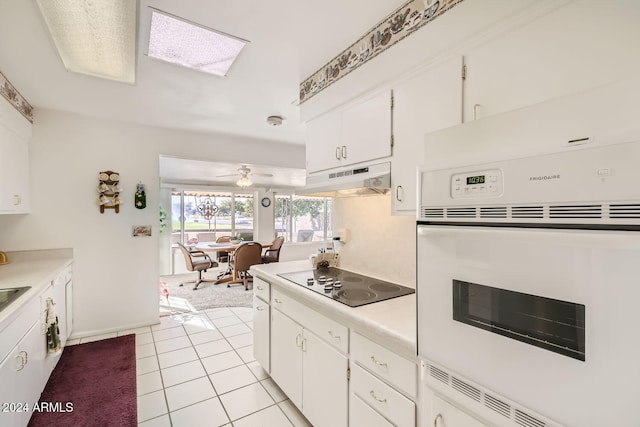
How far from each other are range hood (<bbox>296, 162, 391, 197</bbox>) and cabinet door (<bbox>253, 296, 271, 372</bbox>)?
3.32ft

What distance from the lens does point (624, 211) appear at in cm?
56

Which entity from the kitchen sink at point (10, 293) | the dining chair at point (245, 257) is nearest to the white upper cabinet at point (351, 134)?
the kitchen sink at point (10, 293)

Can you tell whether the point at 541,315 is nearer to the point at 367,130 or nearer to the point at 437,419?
the point at 437,419

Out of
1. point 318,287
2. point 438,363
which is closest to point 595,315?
point 438,363

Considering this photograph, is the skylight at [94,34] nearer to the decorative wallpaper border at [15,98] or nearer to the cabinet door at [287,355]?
the decorative wallpaper border at [15,98]

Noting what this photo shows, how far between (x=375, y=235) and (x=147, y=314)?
9.85 ft

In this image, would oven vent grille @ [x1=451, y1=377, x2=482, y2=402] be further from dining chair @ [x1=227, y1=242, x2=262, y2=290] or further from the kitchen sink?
dining chair @ [x1=227, y1=242, x2=262, y2=290]

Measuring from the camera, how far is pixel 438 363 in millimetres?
879

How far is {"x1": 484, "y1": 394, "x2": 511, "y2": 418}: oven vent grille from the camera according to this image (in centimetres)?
73

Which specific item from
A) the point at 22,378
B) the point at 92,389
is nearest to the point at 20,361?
the point at 22,378

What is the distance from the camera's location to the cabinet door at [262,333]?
229cm

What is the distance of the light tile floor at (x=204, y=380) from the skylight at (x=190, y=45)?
2414 mm

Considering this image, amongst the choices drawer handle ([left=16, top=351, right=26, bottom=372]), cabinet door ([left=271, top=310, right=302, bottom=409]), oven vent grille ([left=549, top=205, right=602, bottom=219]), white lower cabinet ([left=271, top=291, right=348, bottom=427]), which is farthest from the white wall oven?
drawer handle ([left=16, top=351, right=26, bottom=372])

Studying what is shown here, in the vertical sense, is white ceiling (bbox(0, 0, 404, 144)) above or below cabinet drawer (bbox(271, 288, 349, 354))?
above
